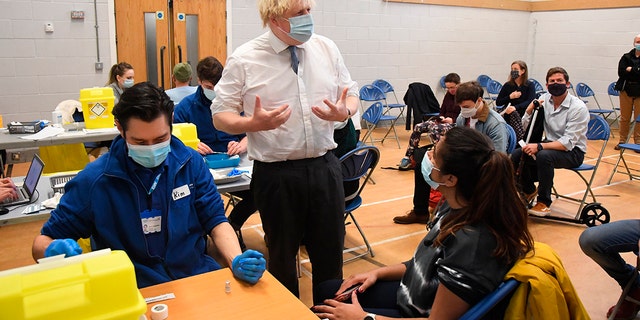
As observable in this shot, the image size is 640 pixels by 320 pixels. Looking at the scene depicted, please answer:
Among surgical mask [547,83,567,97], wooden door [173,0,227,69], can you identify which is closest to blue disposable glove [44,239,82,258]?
surgical mask [547,83,567,97]

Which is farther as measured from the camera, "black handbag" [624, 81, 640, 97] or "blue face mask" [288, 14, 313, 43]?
"black handbag" [624, 81, 640, 97]

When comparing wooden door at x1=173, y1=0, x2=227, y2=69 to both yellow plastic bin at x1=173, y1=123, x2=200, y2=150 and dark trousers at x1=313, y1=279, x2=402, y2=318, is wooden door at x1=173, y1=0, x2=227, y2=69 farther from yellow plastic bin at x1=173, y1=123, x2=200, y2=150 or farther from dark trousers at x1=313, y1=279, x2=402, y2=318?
dark trousers at x1=313, y1=279, x2=402, y2=318

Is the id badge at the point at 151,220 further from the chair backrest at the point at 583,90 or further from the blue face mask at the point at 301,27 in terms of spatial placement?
the chair backrest at the point at 583,90

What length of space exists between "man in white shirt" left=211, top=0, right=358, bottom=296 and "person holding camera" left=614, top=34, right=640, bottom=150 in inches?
250

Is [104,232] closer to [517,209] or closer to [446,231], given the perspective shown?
[446,231]

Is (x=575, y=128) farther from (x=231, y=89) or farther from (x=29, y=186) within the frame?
(x=29, y=186)

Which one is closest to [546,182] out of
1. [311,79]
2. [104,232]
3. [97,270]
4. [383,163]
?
[383,163]

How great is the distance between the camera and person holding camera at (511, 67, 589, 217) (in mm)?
4285

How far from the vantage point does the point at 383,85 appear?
28.0 ft

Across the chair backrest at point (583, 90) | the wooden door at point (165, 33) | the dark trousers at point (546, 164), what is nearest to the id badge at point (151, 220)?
the dark trousers at point (546, 164)

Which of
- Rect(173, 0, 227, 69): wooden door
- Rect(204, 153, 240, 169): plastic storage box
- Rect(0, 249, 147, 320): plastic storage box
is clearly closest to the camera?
Rect(0, 249, 147, 320): plastic storage box

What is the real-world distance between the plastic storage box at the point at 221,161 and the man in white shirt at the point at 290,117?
85cm

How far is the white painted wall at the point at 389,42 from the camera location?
19.6 ft

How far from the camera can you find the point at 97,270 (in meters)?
1.08
